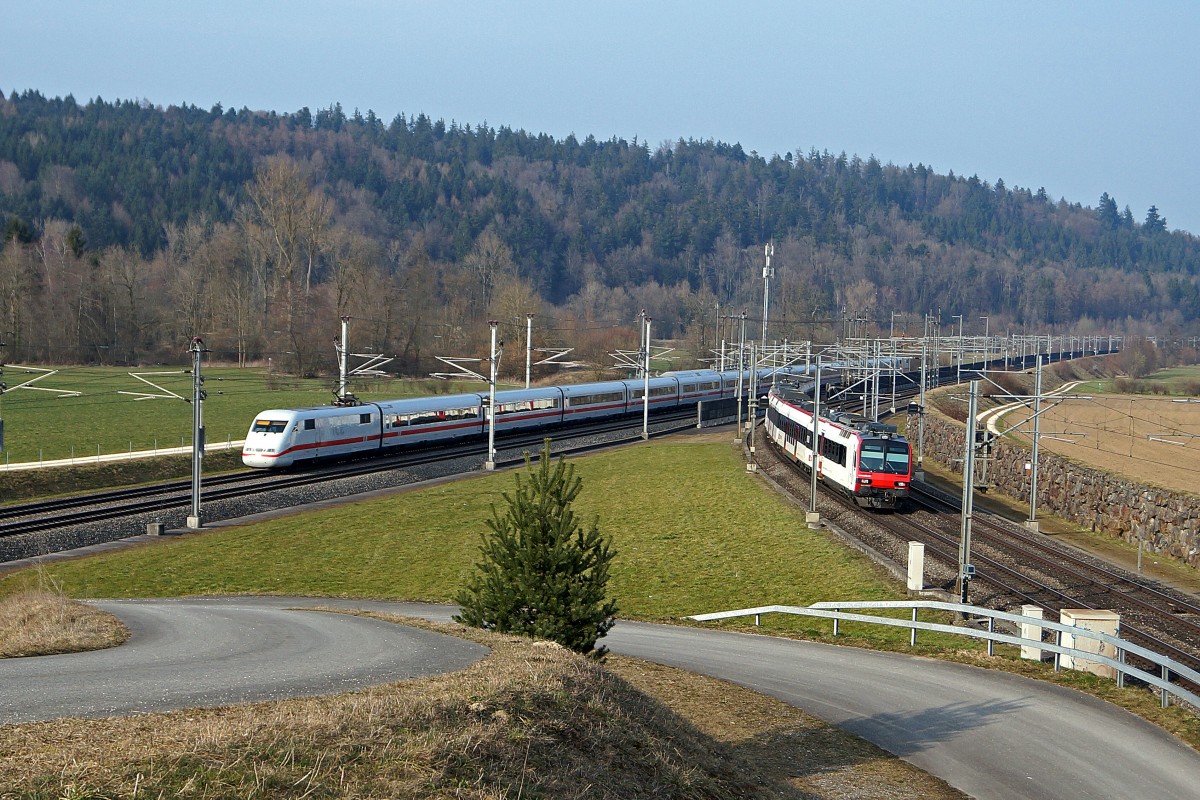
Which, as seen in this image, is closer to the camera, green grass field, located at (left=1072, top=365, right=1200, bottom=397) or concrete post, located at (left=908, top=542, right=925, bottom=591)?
concrete post, located at (left=908, top=542, right=925, bottom=591)

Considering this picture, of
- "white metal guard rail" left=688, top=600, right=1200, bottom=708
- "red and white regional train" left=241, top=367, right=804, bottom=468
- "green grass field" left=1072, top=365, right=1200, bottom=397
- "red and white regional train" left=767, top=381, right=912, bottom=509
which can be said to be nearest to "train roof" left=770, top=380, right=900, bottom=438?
"red and white regional train" left=767, top=381, right=912, bottom=509

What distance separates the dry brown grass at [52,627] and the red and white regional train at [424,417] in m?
28.9

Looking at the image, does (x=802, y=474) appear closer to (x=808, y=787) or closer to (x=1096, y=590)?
(x=1096, y=590)

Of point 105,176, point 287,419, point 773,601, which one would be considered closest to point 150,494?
point 287,419

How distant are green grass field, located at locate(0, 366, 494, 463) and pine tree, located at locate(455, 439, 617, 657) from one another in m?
39.6

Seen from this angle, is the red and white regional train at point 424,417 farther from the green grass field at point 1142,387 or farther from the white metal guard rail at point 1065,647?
the green grass field at point 1142,387

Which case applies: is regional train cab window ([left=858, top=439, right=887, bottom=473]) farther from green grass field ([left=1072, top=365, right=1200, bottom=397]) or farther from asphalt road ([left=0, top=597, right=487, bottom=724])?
green grass field ([left=1072, top=365, right=1200, bottom=397])

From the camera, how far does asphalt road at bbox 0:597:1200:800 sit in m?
12.2

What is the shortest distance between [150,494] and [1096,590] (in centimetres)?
3613

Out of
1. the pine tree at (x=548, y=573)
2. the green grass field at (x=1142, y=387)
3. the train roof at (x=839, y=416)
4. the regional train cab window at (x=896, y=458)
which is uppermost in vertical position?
the pine tree at (x=548, y=573)

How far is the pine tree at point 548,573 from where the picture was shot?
52.1 feet

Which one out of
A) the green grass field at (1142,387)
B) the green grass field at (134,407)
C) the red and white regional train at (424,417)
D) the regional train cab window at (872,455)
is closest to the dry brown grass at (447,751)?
the regional train cab window at (872,455)

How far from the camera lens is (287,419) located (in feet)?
168

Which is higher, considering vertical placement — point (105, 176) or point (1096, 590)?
point (105, 176)
